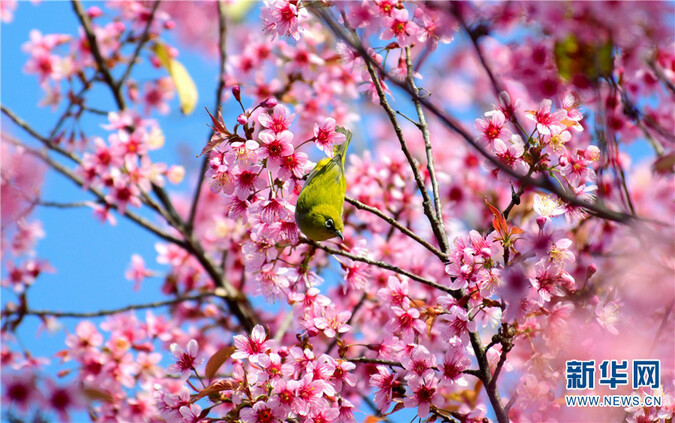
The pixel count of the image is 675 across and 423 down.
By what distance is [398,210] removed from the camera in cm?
468

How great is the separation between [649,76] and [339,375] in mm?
3201

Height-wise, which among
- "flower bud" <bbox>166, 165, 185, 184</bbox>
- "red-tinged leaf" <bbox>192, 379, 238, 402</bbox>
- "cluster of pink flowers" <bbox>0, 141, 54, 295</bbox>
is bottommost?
"red-tinged leaf" <bbox>192, 379, 238, 402</bbox>

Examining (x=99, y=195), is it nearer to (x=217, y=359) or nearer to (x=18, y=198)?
(x=18, y=198)

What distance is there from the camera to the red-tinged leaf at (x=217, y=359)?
110 inches

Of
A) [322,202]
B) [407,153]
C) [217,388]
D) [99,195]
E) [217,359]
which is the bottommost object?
[217,388]

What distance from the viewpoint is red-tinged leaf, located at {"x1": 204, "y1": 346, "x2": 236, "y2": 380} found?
9.20 ft

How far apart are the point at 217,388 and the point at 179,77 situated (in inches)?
134

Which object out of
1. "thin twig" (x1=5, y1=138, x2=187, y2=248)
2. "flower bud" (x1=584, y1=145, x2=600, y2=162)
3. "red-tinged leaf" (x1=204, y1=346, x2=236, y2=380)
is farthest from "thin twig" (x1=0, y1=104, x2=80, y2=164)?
"flower bud" (x1=584, y1=145, x2=600, y2=162)

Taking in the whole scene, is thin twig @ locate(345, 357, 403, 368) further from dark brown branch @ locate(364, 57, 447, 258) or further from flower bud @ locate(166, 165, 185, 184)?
flower bud @ locate(166, 165, 185, 184)

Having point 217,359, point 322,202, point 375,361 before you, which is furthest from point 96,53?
point 375,361

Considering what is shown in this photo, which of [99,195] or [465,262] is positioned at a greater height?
[99,195]

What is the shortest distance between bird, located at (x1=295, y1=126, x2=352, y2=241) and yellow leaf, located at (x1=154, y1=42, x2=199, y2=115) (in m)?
2.39

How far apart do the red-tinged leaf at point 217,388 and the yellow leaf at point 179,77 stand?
290cm

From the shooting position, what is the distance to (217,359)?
2.82m
